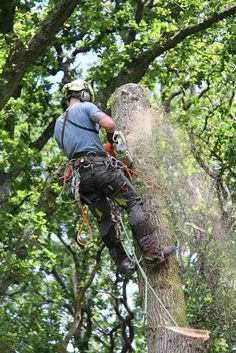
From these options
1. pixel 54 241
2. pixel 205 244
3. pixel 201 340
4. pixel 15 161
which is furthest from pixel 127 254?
pixel 54 241

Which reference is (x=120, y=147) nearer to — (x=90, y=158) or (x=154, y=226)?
(x=90, y=158)

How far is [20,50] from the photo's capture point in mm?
7008

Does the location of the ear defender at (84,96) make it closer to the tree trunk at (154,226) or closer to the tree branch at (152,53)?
the tree trunk at (154,226)

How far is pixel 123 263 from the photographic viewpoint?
5309mm

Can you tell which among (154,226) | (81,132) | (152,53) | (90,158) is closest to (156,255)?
(154,226)

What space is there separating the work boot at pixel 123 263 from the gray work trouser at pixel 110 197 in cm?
7

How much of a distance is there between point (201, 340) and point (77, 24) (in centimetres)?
798

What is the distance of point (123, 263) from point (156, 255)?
46 cm

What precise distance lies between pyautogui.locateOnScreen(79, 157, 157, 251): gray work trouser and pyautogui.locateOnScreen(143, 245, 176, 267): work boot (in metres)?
0.04

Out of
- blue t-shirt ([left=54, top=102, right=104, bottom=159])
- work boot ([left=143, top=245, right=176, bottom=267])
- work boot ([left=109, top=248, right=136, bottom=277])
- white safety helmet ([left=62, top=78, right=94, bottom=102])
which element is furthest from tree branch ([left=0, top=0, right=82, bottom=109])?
work boot ([left=143, top=245, right=176, bottom=267])

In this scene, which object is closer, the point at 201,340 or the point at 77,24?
the point at 201,340

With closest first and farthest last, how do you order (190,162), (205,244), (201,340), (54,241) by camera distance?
(201,340) < (205,244) < (190,162) < (54,241)

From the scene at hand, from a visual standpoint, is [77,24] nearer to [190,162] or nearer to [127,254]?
[190,162]

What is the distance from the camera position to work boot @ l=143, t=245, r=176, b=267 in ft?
16.2
